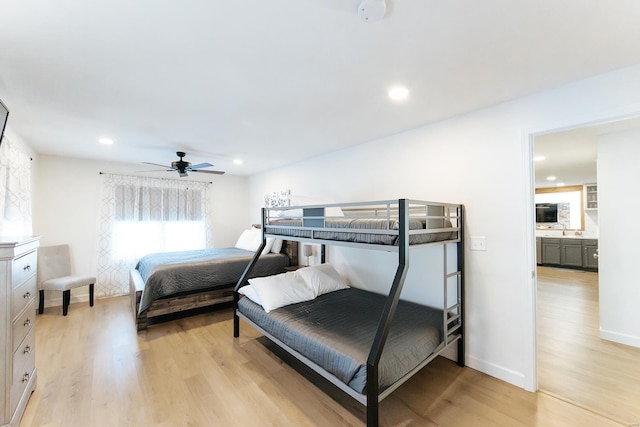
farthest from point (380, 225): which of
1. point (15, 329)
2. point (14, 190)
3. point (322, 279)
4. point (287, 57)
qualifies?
point (14, 190)

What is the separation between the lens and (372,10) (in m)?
1.19

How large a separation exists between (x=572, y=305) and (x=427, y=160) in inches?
137

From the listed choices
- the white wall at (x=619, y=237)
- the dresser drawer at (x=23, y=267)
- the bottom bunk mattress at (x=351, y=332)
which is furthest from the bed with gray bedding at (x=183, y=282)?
the white wall at (x=619, y=237)

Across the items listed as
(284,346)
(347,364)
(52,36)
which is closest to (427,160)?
(347,364)

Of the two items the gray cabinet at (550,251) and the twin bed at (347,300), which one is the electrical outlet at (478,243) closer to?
the twin bed at (347,300)

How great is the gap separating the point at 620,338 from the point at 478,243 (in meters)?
2.08

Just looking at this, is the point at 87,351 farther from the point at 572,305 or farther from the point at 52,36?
the point at 572,305

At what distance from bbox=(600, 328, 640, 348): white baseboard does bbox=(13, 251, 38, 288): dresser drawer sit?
17.1 ft

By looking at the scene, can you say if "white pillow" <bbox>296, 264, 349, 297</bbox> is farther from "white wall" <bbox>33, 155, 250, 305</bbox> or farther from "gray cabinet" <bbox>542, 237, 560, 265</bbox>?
"gray cabinet" <bbox>542, 237, 560, 265</bbox>

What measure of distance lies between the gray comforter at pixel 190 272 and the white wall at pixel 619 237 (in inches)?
158

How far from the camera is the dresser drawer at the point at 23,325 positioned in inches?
66.5

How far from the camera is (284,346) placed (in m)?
2.19

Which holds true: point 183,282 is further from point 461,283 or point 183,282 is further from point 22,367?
point 461,283

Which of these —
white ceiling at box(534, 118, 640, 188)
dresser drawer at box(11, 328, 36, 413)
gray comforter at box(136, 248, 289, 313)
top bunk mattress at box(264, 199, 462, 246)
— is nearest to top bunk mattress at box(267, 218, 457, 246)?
top bunk mattress at box(264, 199, 462, 246)
